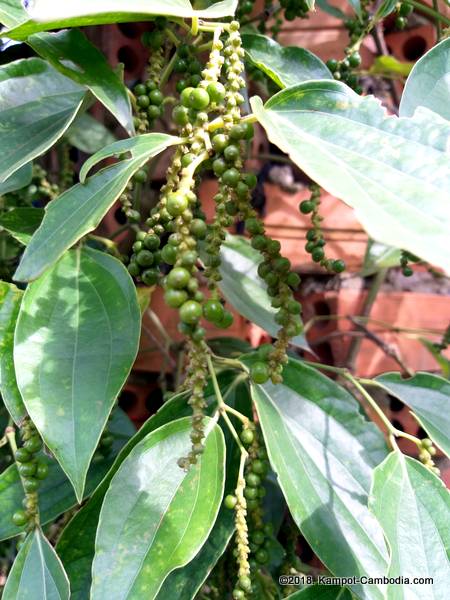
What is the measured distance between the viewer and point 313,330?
3.39 ft

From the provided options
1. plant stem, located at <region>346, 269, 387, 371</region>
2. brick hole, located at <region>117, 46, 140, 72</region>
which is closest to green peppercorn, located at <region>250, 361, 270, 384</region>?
plant stem, located at <region>346, 269, 387, 371</region>

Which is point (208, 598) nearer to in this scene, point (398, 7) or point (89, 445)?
point (89, 445)

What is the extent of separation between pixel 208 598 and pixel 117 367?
0.28 m

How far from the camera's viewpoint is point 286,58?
53 cm

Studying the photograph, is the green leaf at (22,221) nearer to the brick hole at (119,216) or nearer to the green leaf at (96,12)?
the green leaf at (96,12)

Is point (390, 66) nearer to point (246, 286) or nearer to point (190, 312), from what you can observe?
point (246, 286)

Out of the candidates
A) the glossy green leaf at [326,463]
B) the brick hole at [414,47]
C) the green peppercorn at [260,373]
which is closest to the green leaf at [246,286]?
the glossy green leaf at [326,463]

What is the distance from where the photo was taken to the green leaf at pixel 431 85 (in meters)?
0.44

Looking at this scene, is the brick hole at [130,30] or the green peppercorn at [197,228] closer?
the green peppercorn at [197,228]

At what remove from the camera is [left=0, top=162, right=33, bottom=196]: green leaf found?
1.71 ft

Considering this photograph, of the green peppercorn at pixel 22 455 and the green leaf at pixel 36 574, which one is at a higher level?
the green peppercorn at pixel 22 455

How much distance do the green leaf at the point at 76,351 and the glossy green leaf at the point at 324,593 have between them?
0.22 m

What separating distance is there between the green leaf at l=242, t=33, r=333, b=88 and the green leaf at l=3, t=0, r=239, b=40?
0.13 metres

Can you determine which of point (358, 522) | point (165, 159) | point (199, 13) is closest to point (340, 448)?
point (358, 522)
